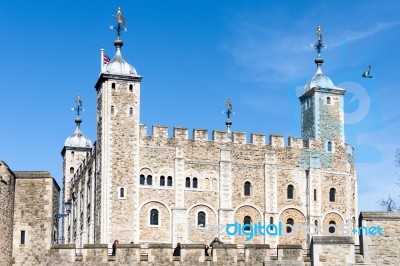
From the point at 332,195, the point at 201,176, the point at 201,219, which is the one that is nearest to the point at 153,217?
the point at 201,219

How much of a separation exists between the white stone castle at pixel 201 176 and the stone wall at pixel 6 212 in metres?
31.8

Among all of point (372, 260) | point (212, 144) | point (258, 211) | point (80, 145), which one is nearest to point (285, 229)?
point (258, 211)

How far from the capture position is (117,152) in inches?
2606

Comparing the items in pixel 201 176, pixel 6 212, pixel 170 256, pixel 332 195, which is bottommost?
pixel 170 256

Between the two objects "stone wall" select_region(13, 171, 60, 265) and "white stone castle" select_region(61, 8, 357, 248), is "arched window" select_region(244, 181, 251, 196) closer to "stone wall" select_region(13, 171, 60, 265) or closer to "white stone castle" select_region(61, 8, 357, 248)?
"white stone castle" select_region(61, 8, 357, 248)

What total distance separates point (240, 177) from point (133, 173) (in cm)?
796

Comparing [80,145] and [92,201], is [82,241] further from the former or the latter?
[80,145]

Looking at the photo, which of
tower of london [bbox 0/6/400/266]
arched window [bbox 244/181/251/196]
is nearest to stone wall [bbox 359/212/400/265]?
tower of london [bbox 0/6/400/266]

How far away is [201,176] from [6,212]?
37.3 metres

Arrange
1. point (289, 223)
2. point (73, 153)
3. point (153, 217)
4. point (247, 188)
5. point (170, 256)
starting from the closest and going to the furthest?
1. point (170, 256)
2. point (153, 217)
3. point (247, 188)
4. point (289, 223)
5. point (73, 153)

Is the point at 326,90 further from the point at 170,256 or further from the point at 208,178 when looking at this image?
the point at 170,256

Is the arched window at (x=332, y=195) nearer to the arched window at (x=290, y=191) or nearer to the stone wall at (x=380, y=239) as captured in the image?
the arched window at (x=290, y=191)

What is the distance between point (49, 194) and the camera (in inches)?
1305

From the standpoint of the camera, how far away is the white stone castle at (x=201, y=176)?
6606cm
